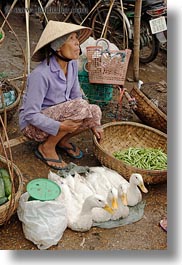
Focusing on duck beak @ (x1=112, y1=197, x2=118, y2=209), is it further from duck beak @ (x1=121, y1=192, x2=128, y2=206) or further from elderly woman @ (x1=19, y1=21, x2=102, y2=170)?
elderly woman @ (x1=19, y1=21, x2=102, y2=170)

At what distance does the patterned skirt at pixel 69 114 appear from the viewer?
307 centimetres

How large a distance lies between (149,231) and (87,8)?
4.04 m

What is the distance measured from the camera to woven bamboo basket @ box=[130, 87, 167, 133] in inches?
141

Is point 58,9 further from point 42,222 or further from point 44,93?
point 42,222

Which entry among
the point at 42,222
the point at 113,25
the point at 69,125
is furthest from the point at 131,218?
the point at 113,25

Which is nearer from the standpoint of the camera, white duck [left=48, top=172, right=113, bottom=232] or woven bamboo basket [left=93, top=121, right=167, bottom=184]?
white duck [left=48, top=172, right=113, bottom=232]

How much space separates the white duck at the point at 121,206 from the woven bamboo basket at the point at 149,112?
104cm

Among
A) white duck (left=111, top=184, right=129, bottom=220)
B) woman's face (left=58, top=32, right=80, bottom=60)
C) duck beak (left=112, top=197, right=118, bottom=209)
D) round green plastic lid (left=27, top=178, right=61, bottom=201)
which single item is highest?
woman's face (left=58, top=32, right=80, bottom=60)

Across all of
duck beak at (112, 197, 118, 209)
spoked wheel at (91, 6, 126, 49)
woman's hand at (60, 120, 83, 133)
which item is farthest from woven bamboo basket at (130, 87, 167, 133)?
spoked wheel at (91, 6, 126, 49)

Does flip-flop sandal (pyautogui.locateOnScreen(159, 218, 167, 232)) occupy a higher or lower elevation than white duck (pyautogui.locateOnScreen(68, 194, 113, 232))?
lower

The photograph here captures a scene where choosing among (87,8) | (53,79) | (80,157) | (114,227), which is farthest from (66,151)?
(87,8)

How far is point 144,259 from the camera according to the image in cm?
253

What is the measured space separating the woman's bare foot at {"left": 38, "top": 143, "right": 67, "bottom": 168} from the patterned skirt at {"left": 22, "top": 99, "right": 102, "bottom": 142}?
0.09m

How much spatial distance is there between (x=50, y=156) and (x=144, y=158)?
68cm
